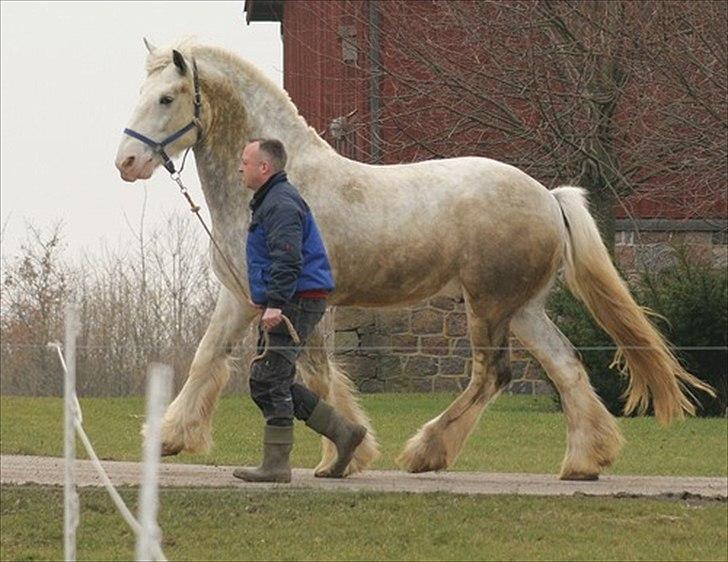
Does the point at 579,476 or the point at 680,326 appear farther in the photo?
the point at 680,326

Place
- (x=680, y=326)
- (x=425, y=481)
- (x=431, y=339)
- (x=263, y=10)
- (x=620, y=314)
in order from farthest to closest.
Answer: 1. (x=263, y=10)
2. (x=431, y=339)
3. (x=680, y=326)
4. (x=620, y=314)
5. (x=425, y=481)

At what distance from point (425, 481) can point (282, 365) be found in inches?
50.5

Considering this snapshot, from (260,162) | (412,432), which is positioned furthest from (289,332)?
(412,432)

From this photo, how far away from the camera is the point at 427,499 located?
9.34 meters

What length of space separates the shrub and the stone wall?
328 cm

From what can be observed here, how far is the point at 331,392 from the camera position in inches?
411

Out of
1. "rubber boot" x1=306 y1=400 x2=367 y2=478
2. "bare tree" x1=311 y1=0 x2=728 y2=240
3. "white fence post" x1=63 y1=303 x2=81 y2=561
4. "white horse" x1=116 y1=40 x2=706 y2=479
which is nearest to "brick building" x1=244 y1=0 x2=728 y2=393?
"bare tree" x1=311 y1=0 x2=728 y2=240

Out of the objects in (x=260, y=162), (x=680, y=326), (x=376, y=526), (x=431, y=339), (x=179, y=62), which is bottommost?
(x=376, y=526)

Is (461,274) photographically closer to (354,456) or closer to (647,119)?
(354,456)

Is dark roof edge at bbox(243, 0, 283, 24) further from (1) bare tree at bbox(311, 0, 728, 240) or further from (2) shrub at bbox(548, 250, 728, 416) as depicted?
(2) shrub at bbox(548, 250, 728, 416)

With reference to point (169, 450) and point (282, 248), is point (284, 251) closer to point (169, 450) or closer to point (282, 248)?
point (282, 248)

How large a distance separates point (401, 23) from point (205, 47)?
1219cm

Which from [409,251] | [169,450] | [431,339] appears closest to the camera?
[169,450]

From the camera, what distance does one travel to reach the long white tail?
1070 cm
